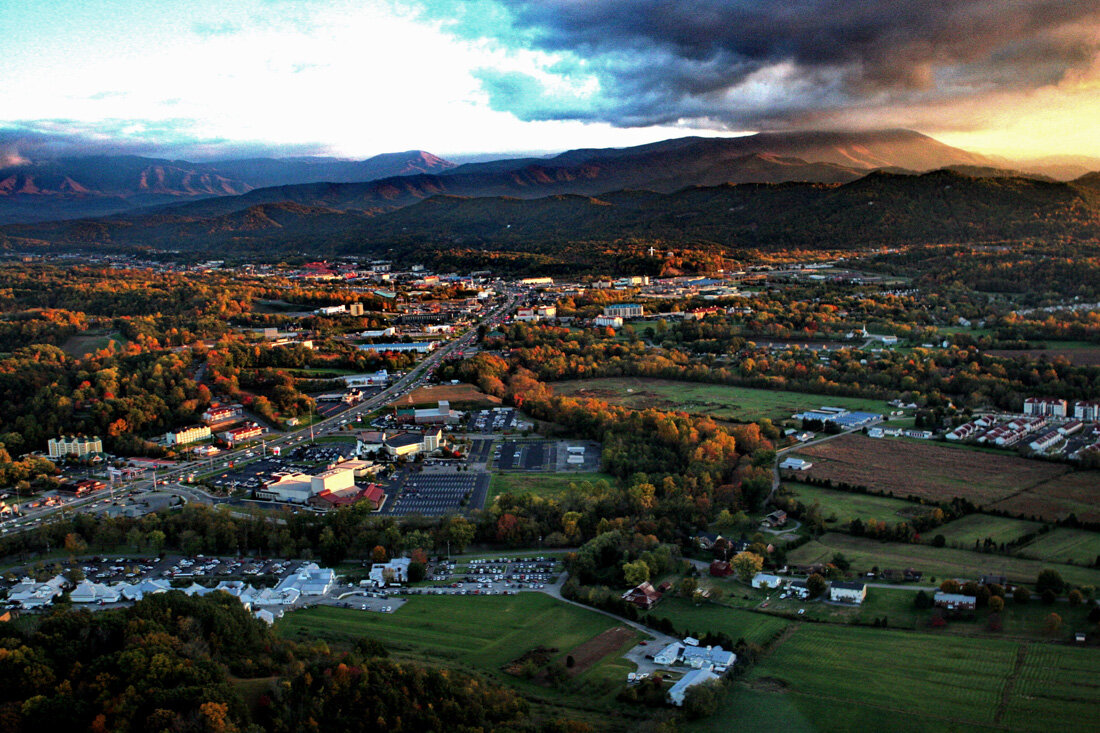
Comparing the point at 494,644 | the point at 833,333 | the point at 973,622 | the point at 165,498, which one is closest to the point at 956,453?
the point at 973,622

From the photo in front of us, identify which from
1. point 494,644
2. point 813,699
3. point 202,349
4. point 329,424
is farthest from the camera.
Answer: point 202,349

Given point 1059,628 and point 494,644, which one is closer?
point 1059,628

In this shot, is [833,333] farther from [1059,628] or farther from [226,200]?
[226,200]

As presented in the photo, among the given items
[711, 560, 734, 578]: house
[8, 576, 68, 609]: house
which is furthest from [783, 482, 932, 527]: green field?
[8, 576, 68, 609]: house

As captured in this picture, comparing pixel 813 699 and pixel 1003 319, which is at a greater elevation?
pixel 1003 319

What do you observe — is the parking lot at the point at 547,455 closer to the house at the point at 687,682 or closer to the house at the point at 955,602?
the house at the point at 955,602

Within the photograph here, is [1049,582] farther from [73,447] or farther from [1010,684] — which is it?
[73,447]

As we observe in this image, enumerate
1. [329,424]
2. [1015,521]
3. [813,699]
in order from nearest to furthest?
[813,699]
[1015,521]
[329,424]
